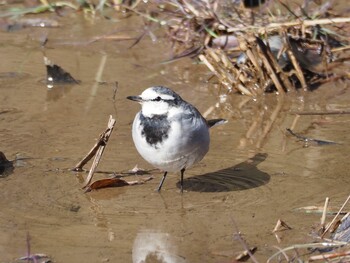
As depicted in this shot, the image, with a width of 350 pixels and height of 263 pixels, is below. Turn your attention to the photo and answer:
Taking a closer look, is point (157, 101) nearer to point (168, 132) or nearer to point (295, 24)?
point (168, 132)

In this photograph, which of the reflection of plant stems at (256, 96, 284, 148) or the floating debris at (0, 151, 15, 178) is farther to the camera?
the reflection of plant stems at (256, 96, 284, 148)

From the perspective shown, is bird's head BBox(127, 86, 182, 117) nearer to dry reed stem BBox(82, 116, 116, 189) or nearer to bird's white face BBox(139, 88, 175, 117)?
bird's white face BBox(139, 88, 175, 117)

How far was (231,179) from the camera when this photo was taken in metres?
6.95

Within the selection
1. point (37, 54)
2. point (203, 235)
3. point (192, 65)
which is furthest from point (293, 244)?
point (37, 54)

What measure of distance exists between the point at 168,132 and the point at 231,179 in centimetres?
81

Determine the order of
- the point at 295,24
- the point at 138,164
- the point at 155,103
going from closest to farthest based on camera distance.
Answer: the point at 155,103, the point at 138,164, the point at 295,24

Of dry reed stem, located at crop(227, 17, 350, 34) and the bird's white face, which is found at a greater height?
the bird's white face

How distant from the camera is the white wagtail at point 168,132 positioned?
6.41 m

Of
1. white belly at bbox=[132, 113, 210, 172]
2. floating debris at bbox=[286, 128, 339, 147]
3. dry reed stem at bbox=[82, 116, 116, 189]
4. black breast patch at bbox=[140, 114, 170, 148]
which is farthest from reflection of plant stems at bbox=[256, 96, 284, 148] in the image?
dry reed stem at bbox=[82, 116, 116, 189]

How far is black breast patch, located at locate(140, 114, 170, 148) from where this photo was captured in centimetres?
640

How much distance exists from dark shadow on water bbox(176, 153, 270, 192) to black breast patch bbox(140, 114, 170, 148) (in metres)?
0.55

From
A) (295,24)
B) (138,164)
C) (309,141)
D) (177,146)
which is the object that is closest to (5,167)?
(138,164)

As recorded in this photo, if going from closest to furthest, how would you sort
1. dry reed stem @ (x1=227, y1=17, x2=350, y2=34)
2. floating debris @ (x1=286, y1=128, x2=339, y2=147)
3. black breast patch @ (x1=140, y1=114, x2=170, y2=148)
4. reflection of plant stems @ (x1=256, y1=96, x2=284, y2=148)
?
black breast patch @ (x1=140, y1=114, x2=170, y2=148) → floating debris @ (x1=286, y1=128, x2=339, y2=147) → reflection of plant stems @ (x1=256, y1=96, x2=284, y2=148) → dry reed stem @ (x1=227, y1=17, x2=350, y2=34)

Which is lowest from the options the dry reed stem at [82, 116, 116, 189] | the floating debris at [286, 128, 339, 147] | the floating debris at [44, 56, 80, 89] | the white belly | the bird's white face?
the floating debris at [44, 56, 80, 89]
